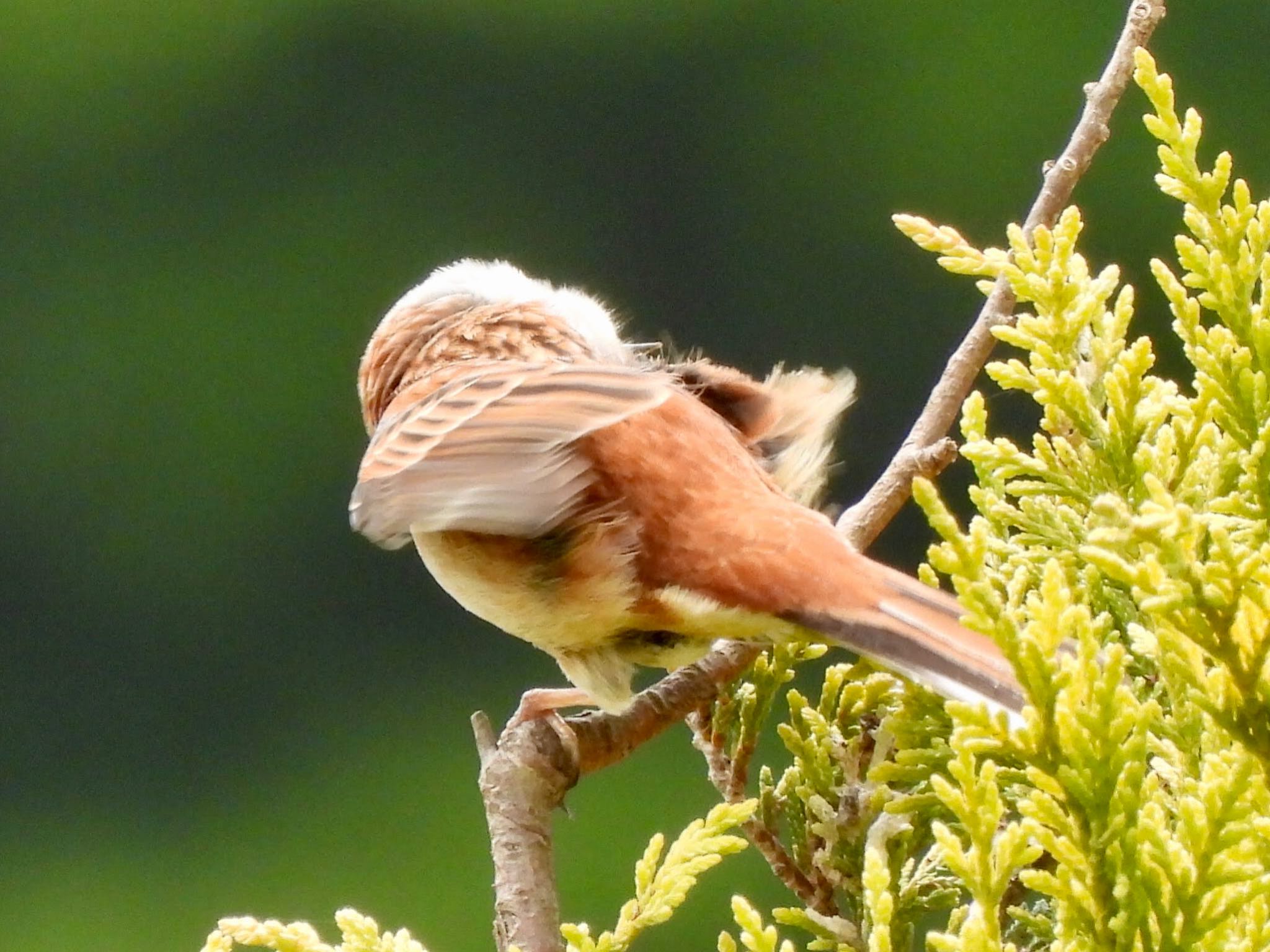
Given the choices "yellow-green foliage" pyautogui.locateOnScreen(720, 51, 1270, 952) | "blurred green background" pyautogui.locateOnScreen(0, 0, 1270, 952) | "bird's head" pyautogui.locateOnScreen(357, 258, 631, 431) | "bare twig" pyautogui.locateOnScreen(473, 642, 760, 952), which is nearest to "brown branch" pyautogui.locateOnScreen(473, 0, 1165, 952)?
"bare twig" pyautogui.locateOnScreen(473, 642, 760, 952)

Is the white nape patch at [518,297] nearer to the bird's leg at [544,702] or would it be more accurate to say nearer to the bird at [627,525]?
the bird at [627,525]

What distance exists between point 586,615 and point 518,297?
0.43 meters

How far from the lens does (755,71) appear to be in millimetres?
2648

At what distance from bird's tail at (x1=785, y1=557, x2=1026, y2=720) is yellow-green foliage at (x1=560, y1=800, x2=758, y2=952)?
11 cm

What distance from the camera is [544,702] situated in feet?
3.72

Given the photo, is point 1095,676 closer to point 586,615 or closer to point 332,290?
point 586,615

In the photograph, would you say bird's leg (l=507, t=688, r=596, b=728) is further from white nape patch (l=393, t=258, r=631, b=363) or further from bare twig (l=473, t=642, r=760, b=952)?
white nape patch (l=393, t=258, r=631, b=363)

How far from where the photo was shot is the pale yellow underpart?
3.03 feet

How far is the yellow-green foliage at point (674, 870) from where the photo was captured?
0.72 m

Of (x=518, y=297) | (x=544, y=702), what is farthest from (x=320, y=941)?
(x=518, y=297)

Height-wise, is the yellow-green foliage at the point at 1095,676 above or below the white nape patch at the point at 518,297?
below

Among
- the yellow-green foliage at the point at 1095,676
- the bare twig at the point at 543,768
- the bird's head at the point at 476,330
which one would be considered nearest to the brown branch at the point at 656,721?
the bare twig at the point at 543,768

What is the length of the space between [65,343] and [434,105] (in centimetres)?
83

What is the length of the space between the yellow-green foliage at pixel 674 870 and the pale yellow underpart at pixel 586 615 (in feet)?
0.55
